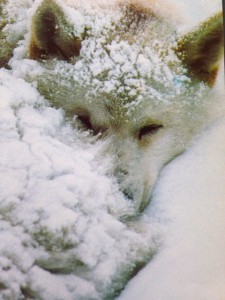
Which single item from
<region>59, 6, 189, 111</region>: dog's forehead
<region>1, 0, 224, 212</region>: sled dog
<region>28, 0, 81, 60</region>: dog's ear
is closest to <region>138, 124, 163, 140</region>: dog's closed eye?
<region>1, 0, 224, 212</region>: sled dog

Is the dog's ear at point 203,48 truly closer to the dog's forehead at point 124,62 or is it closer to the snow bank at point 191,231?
the dog's forehead at point 124,62

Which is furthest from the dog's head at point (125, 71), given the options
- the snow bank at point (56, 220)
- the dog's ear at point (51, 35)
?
the snow bank at point (56, 220)

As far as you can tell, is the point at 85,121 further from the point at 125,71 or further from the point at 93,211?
the point at 93,211

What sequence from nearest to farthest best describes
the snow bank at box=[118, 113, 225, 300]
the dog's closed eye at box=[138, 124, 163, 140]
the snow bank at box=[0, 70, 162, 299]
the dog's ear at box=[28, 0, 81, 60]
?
the snow bank at box=[0, 70, 162, 299]
the snow bank at box=[118, 113, 225, 300]
the dog's ear at box=[28, 0, 81, 60]
the dog's closed eye at box=[138, 124, 163, 140]

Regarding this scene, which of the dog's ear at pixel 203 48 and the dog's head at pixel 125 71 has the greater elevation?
the dog's ear at pixel 203 48

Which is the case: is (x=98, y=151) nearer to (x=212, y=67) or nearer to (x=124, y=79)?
(x=124, y=79)

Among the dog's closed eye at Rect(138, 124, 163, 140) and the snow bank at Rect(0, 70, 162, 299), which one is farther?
the dog's closed eye at Rect(138, 124, 163, 140)

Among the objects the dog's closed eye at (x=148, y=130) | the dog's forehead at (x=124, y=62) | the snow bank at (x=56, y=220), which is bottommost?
the snow bank at (x=56, y=220)

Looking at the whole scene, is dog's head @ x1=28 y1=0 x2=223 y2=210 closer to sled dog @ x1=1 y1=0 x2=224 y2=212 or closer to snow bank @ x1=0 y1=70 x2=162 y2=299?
sled dog @ x1=1 y1=0 x2=224 y2=212
